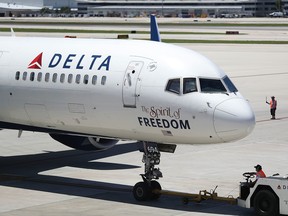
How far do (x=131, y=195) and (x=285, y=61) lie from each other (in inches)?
2472

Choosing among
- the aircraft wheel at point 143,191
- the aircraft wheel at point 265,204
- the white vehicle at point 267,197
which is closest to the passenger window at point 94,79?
the aircraft wheel at point 143,191

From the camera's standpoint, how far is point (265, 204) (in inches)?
979

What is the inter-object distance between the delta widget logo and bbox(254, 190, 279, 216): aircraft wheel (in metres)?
9.98

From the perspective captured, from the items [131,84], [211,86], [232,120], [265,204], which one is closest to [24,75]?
[131,84]

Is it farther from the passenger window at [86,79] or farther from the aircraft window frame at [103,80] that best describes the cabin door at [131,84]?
the passenger window at [86,79]

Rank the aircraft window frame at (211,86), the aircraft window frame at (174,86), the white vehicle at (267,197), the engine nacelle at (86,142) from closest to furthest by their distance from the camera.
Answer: the white vehicle at (267,197), the aircraft window frame at (211,86), the aircraft window frame at (174,86), the engine nacelle at (86,142)

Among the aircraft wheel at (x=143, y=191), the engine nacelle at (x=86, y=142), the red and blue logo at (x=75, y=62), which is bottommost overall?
the aircraft wheel at (x=143, y=191)

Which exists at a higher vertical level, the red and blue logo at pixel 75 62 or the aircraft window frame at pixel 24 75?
the red and blue logo at pixel 75 62

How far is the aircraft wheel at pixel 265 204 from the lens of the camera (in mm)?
24531

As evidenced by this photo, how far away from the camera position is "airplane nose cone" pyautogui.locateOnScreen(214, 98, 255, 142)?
84.0 feet

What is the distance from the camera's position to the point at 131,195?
92.9ft

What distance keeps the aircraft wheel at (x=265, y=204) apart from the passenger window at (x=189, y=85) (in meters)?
3.99

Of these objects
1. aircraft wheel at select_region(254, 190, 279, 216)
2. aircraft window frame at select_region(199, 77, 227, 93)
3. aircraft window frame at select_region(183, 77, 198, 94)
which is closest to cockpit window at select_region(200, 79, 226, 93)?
aircraft window frame at select_region(199, 77, 227, 93)

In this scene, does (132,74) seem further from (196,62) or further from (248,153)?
(248,153)
